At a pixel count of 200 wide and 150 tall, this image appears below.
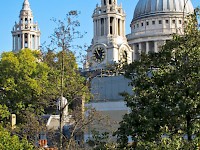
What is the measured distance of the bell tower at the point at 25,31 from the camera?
91.4 meters

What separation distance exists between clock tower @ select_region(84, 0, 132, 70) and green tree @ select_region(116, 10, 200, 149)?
61.0 meters

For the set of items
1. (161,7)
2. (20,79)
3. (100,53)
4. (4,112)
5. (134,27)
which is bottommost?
(4,112)

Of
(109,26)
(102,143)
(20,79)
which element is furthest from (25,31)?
(102,143)

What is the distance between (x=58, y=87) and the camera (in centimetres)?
1862

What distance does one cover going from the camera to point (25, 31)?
92812 mm

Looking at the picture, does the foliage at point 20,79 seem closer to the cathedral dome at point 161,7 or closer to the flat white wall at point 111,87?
the flat white wall at point 111,87

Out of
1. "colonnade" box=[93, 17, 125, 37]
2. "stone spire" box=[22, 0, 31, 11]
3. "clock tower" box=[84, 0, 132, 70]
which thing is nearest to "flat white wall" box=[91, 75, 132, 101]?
"clock tower" box=[84, 0, 132, 70]

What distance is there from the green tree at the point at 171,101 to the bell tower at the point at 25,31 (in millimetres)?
77790

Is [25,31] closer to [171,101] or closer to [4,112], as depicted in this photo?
[4,112]

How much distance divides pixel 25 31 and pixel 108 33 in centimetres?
2084

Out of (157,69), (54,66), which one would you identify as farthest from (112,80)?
(157,69)

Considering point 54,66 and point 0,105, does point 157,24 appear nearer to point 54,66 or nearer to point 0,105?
point 0,105

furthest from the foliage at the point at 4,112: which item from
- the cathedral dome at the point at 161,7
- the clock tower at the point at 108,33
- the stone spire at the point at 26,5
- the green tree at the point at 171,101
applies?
the cathedral dome at the point at 161,7

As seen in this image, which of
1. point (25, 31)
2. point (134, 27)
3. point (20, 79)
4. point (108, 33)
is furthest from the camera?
point (134, 27)
